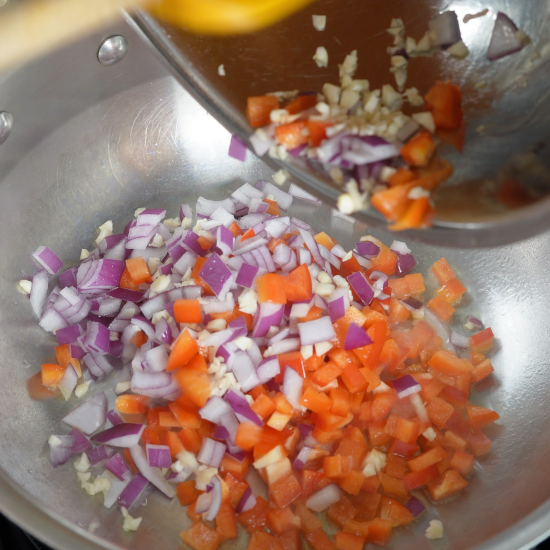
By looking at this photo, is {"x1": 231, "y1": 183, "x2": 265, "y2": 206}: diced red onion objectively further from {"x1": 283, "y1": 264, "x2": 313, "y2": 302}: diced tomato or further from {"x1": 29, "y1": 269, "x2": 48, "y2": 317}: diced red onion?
{"x1": 29, "y1": 269, "x2": 48, "y2": 317}: diced red onion

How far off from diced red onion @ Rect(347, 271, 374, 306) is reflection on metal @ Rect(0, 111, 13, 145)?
1192 mm

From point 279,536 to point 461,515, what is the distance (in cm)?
50

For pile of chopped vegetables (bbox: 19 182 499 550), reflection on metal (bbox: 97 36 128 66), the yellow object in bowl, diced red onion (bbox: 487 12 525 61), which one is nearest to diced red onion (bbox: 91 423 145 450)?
pile of chopped vegetables (bbox: 19 182 499 550)

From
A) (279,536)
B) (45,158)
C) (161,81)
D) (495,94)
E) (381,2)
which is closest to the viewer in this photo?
(495,94)

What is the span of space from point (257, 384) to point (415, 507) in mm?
566

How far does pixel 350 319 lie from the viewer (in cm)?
179

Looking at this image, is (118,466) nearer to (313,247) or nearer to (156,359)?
(156,359)

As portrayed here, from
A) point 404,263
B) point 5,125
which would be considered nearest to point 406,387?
point 404,263

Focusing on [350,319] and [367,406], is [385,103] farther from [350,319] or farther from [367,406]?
[367,406]

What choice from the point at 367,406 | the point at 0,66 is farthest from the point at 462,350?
the point at 0,66

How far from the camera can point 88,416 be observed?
1.71m

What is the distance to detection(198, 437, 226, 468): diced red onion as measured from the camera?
162 centimetres

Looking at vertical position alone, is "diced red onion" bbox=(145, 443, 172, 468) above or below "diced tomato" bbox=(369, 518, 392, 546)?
above

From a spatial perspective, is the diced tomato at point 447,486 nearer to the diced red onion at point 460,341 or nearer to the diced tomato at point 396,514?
the diced tomato at point 396,514
